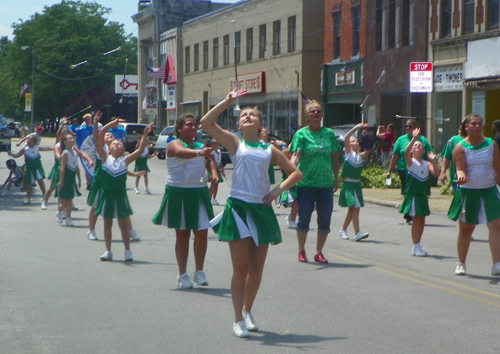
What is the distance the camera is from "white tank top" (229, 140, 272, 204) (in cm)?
602

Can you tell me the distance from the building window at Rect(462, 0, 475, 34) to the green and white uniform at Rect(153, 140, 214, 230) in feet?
66.9

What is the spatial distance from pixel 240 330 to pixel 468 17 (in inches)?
885

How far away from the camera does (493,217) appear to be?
8414 millimetres

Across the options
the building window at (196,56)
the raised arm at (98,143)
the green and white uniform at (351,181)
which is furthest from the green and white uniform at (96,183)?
the building window at (196,56)

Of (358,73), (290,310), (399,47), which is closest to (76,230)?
(290,310)

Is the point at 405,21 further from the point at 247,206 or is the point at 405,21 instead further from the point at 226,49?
the point at 247,206

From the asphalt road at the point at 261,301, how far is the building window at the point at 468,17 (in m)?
16.0

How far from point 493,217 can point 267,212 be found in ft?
11.1

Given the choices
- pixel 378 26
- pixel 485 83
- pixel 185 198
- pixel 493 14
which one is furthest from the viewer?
pixel 378 26

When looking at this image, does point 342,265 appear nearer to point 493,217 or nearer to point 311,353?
point 493,217

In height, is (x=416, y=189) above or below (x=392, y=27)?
below

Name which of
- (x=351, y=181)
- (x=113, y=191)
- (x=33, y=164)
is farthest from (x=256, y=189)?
(x=33, y=164)

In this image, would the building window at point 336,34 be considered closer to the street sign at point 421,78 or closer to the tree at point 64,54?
the street sign at point 421,78

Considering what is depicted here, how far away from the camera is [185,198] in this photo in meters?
7.82
